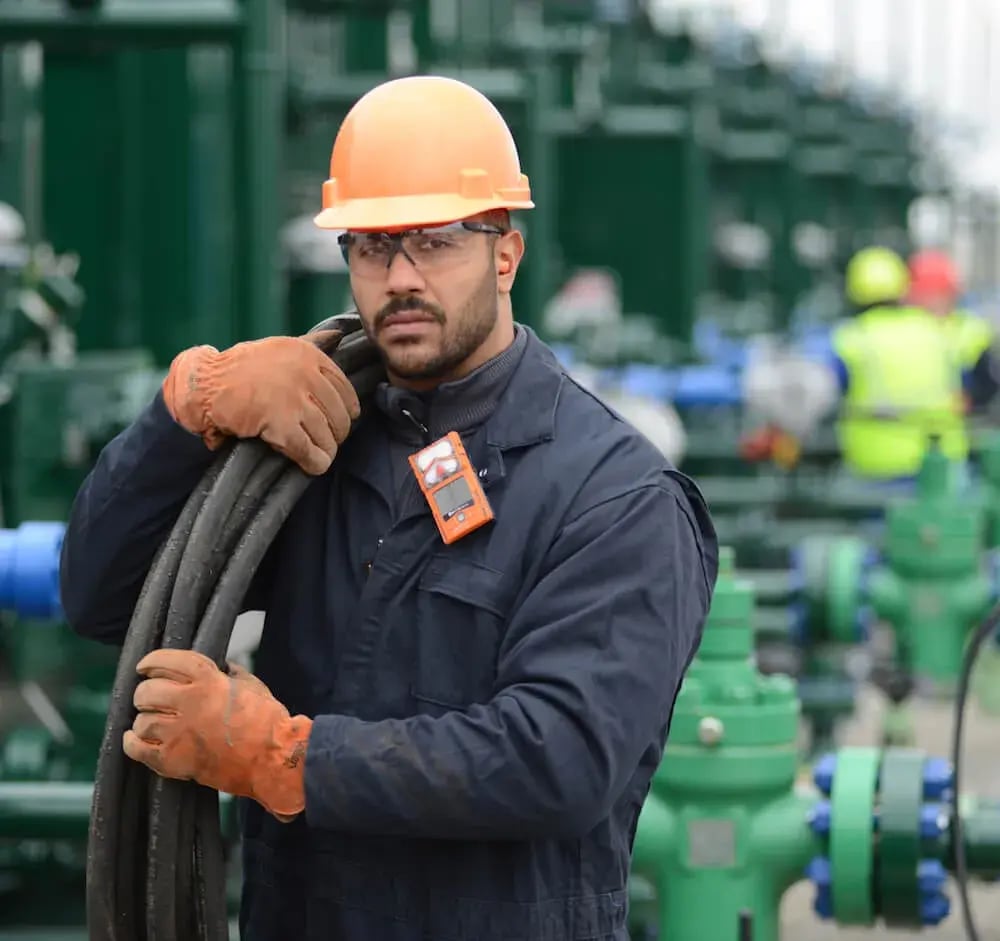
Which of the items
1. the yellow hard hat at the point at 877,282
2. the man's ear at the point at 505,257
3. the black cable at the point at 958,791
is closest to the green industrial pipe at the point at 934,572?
the yellow hard hat at the point at 877,282

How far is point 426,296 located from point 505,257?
7.0 inches

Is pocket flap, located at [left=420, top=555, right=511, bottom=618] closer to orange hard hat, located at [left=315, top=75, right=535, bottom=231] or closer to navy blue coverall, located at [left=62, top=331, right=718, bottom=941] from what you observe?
navy blue coverall, located at [left=62, top=331, right=718, bottom=941]

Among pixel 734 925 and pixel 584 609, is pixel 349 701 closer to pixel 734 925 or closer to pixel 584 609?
pixel 584 609

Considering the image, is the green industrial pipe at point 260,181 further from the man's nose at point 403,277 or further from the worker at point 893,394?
the worker at point 893,394

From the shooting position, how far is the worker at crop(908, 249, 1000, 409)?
12742 mm

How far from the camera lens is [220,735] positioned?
277 centimetres

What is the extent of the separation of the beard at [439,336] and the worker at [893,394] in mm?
8032

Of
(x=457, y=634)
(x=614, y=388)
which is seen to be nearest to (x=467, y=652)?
(x=457, y=634)

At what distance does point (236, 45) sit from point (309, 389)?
2.88 meters

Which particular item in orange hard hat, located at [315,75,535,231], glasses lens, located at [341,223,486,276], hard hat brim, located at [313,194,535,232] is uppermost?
orange hard hat, located at [315,75,535,231]

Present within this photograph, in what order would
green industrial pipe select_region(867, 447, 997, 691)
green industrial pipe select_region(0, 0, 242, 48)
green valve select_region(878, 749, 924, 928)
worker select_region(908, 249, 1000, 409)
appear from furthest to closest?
1. worker select_region(908, 249, 1000, 409)
2. green industrial pipe select_region(867, 447, 997, 691)
3. green industrial pipe select_region(0, 0, 242, 48)
4. green valve select_region(878, 749, 924, 928)

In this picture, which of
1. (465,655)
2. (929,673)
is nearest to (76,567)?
(465,655)

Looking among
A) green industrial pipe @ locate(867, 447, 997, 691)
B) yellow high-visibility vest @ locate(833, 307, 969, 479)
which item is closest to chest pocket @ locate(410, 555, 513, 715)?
green industrial pipe @ locate(867, 447, 997, 691)

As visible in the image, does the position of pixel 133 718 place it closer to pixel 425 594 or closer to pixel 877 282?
pixel 425 594
